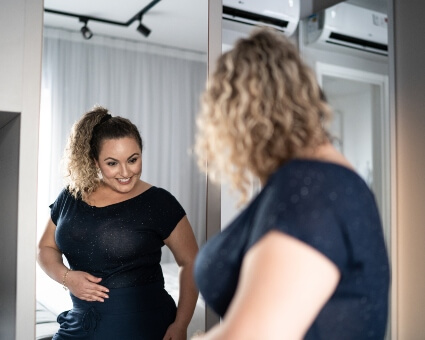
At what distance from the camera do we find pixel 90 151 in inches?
61.1

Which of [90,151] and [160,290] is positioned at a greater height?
[90,151]

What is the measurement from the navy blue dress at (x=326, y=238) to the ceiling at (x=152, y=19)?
94 cm

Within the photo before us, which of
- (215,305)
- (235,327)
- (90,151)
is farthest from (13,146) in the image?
(235,327)

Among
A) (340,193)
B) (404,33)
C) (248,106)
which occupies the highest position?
(404,33)

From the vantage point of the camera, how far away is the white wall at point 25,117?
54.2 inches

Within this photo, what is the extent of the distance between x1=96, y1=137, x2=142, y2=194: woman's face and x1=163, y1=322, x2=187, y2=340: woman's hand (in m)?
0.46

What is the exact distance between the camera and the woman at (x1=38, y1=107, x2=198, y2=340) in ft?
4.88

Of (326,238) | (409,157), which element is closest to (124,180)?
(326,238)

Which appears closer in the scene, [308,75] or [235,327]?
[235,327]

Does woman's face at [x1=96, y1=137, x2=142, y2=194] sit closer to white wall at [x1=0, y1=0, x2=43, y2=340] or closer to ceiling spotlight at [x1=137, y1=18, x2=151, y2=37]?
white wall at [x1=0, y1=0, x2=43, y2=340]

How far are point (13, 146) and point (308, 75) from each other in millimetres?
947

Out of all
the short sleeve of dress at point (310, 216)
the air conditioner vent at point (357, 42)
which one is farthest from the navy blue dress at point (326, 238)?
the air conditioner vent at point (357, 42)

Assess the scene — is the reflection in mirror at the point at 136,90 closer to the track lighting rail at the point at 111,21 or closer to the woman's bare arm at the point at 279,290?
the track lighting rail at the point at 111,21

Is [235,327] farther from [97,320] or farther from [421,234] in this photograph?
[421,234]
